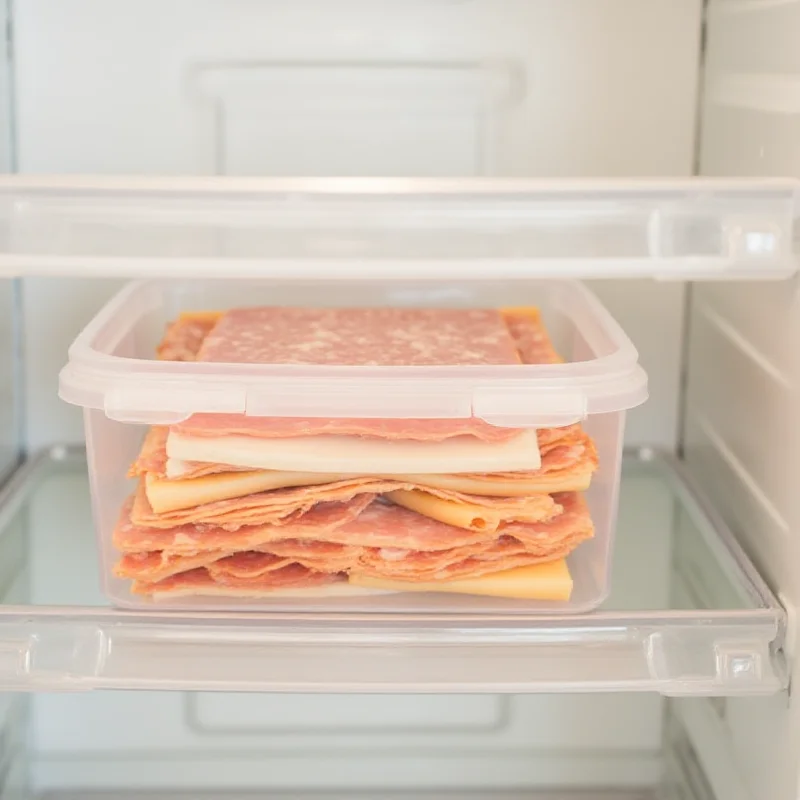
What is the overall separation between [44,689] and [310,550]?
0.18 metres

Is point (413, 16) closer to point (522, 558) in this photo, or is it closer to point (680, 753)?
point (522, 558)

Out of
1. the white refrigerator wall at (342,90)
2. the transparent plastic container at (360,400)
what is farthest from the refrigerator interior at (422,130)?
the transparent plastic container at (360,400)

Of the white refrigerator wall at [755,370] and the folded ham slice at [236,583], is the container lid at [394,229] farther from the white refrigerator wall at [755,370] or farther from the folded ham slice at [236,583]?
the folded ham slice at [236,583]

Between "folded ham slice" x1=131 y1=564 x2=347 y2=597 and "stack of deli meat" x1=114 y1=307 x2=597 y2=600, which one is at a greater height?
"stack of deli meat" x1=114 y1=307 x2=597 y2=600

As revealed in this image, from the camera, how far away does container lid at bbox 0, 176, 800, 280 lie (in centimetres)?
69

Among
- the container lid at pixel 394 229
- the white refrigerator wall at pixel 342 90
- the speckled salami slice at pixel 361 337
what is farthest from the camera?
the white refrigerator wall at pixel 342 90

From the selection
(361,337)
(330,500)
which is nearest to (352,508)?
(330,500)

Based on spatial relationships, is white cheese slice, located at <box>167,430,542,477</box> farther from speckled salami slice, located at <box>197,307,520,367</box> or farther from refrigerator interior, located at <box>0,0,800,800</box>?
refrigerator interior, located at <box>0,0,800,800</box>

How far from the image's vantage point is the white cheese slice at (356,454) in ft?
2.37

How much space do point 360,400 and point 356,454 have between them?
0.04 meters

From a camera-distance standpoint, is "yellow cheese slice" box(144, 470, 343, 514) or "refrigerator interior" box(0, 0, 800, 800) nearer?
"yellow cheese slice" box(144, 470, 343, 514)

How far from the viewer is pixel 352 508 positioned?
753 millimetres

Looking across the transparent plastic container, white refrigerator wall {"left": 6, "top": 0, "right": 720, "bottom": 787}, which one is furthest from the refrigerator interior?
the transparent plastic container

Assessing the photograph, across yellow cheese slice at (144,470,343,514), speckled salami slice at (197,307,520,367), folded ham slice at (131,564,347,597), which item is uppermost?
speckled salami slice at (197,307,520,367)
